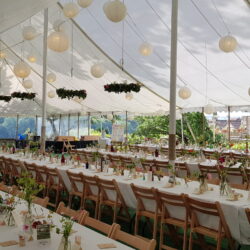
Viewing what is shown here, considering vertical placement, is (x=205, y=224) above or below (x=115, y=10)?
below

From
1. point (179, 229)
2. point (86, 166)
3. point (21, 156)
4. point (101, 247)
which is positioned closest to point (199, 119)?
point (21, 156)

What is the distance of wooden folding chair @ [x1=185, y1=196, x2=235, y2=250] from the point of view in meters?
4.12

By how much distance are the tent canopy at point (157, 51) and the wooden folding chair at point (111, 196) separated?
5245 millimetres

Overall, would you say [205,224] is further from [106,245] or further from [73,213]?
[106,245]

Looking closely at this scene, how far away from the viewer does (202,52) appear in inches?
434

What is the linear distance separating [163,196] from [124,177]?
198cm

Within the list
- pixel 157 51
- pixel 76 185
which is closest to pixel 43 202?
pixel 76 185

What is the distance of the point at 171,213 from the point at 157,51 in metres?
7.96

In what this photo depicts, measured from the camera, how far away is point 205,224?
446 centimetres

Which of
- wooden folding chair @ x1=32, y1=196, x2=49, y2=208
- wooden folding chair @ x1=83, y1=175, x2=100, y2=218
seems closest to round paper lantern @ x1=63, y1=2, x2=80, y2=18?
wooden folding chair @ x1=83, y1=175, x2=100, y2=218

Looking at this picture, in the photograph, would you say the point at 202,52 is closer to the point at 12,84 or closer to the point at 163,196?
the point at 163,196

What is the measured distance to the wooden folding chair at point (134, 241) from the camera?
2.73 metres

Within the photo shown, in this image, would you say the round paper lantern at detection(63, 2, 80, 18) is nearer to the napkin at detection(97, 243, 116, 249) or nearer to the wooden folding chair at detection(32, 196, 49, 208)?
the wooden folding chair at detection(32, 196, 49, 208)

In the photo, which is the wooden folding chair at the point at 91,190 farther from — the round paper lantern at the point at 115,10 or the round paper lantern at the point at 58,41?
the round paper lantern at the point at 115,10
